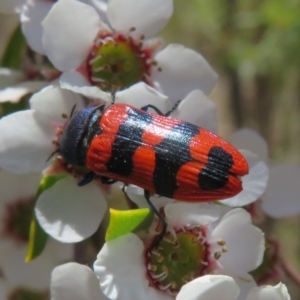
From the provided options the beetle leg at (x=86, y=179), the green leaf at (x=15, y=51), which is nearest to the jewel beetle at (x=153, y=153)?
the beetle leg at (x=86, y=179)

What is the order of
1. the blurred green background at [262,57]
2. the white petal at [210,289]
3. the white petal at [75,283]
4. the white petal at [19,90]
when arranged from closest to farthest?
the white petal at [210,289] → the white petal at [75,283] → the white petal at [19,90] → the blurred green background at [262,57]

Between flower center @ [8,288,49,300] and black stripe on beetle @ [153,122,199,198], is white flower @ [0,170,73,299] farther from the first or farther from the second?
black stripe on beetle @ [153,122,199,198]

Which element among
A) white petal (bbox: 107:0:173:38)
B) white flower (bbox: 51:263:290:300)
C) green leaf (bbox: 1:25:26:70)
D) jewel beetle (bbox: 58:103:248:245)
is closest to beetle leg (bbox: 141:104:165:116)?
jewel beetle (bbox: 58:103:248:245)

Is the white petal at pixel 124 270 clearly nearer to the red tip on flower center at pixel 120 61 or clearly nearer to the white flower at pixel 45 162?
the white flower at pixel 45 162

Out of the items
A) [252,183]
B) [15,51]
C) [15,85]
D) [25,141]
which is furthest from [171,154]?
[15,51]

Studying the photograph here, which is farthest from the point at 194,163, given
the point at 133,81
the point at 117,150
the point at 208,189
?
the point at 133,81

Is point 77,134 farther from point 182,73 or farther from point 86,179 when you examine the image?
point 182,73
